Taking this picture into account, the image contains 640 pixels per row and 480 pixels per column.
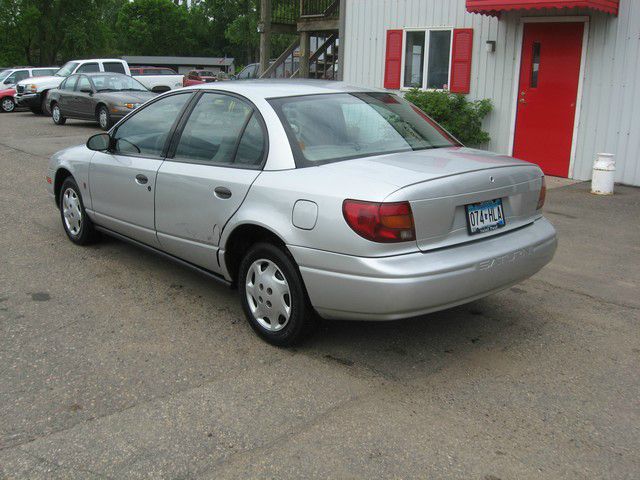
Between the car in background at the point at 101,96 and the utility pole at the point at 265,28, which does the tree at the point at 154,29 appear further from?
the car in background at the point at 101,96

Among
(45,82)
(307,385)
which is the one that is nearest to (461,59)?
(307,385)

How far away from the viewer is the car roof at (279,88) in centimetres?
480

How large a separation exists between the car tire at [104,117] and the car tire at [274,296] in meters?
13.0

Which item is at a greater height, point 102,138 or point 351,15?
point 351,15

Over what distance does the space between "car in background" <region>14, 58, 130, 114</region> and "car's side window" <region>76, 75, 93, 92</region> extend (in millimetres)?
3916

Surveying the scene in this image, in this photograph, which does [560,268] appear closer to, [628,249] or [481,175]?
[628,249]

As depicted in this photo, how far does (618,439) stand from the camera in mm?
3377

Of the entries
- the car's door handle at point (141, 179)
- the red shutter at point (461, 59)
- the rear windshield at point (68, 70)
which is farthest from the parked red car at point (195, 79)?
the car's door handle at point (141, 179)

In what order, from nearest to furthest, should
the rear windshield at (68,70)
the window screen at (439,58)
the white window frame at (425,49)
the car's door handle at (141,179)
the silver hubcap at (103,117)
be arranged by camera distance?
the car's door handle at (141,179) → the white window frame at (425,49) → the window screen at (439,58) → the silver hubcap at (103,117) → the rear windshield at (68,70)

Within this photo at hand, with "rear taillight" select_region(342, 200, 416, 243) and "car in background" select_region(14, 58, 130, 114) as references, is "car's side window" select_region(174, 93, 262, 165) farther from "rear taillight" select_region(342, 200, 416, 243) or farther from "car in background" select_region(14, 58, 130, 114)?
"car in background" select_region(14, 58, 130, 114)

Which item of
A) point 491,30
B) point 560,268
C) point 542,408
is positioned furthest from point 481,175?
point 491,30

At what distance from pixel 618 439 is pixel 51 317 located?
12.0 feet

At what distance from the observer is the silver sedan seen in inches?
150

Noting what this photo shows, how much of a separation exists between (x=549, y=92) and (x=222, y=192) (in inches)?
332
